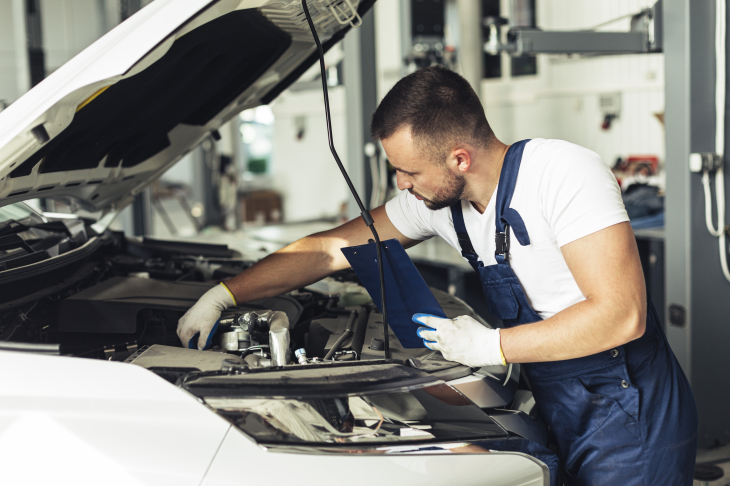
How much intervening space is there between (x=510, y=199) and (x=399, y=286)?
0.33m

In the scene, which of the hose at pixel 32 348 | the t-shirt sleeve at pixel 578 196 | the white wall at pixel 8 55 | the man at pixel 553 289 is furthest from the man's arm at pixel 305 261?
the white wall at pixel 8 55

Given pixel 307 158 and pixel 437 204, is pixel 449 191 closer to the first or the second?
pixel 437 204


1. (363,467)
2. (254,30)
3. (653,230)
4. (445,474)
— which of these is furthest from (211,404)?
(653,230)

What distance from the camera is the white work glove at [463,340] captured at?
133cm

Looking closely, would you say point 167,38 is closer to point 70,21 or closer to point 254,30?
point 254,30

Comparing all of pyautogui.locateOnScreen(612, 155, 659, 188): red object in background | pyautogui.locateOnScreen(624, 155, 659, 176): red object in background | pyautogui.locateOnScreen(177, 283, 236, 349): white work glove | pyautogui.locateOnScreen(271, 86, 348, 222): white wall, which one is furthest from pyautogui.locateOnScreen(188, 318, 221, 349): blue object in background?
pyautogui.locateOnScreen(271, 86, 348, 222): white wall

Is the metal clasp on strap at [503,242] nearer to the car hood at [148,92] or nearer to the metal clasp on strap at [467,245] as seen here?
the metal clasp on strap at [467,245]

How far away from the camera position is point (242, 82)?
194 centimetres

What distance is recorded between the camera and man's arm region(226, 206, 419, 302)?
1.77m

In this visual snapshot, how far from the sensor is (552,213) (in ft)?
4.48

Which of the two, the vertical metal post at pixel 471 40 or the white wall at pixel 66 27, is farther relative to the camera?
the white wall at pixel 66 27

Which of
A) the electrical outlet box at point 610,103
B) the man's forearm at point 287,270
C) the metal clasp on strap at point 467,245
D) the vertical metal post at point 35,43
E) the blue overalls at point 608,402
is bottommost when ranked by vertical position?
the blue overalls at point 608,402

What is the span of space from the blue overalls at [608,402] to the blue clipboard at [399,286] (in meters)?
0.18

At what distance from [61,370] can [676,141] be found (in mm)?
2390
